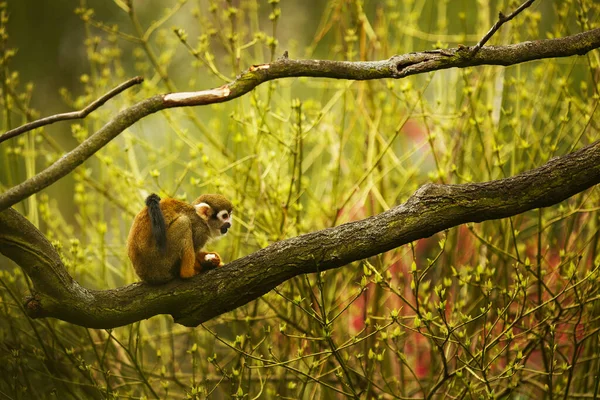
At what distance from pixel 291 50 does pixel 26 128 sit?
262cm

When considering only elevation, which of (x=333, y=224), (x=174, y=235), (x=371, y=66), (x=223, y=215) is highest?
(x=371, y=66)

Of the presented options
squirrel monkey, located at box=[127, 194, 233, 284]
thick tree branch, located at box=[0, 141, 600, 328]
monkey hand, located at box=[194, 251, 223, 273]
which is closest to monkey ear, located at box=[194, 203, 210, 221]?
squirrel monkey, located at box=[127, 194, 233, 284]

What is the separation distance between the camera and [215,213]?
2779 mm

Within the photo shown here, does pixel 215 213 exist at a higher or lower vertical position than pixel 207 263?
higher

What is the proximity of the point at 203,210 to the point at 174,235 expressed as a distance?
0.21 m

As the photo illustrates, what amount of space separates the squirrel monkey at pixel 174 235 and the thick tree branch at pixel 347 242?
0.16 metres

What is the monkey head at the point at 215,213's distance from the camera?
275cm

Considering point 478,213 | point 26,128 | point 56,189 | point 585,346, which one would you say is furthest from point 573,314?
point 56,189

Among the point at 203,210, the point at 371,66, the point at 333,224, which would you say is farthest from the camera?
the point at 333,224

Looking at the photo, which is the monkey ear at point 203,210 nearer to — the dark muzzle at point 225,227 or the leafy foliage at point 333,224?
the dark muzzle at point 225,227

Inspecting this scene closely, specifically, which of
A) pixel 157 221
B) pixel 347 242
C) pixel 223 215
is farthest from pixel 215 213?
pixel 347 242

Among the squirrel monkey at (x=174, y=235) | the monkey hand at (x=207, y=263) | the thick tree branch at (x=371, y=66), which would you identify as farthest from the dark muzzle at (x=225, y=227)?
the thick tree branch at (x=371, y=66)

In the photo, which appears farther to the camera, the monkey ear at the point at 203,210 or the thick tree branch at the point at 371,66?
the monkey ear at the point at 203,210

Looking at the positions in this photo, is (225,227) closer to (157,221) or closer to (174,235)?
(174,235)
